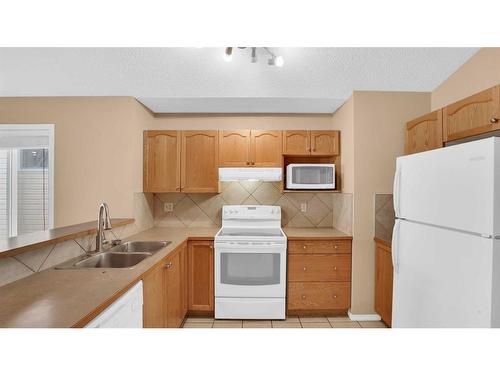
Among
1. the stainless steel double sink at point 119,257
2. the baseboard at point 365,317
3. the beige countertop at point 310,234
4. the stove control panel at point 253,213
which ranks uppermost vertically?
the stove control panel at point 253,213

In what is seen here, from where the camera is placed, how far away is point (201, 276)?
9.16 ft

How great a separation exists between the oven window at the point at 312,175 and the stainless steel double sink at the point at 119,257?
5.05 feet

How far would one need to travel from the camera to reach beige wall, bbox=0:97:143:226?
2.87 meters

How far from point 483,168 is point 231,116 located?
2.64 m

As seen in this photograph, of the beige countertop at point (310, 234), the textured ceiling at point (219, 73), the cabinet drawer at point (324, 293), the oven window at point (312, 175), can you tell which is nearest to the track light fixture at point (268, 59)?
the textured ceiling at point (219, 73)

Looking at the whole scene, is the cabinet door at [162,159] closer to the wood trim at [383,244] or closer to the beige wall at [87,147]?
the beige wall at [87,147]

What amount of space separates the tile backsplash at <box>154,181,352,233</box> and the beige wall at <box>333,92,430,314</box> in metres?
0.65

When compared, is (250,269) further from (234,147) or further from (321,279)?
(234,147)

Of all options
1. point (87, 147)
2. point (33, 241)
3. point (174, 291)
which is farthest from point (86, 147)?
point (174, 291)

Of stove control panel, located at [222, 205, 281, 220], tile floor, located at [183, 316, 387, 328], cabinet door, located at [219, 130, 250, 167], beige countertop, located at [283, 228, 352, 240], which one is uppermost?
cabinet door, located at [219, 130, 250, 167]

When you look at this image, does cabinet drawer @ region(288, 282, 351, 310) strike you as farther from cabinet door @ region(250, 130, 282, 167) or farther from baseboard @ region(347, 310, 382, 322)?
cabinet door @ region(250, 130, 282, 167)

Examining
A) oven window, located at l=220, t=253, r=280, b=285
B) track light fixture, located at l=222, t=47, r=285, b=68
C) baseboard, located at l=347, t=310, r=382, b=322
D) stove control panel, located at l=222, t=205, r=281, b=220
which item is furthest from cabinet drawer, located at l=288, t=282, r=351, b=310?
track light fixture, located at l=222, t=47, r=285, b=68

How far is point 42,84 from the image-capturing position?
264 centimetres

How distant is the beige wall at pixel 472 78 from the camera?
2062mm
